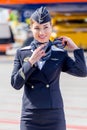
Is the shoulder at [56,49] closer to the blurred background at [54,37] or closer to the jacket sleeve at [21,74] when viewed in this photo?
the jacket sleeve at [21,74]

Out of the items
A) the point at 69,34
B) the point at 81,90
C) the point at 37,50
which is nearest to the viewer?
the point at 37,50

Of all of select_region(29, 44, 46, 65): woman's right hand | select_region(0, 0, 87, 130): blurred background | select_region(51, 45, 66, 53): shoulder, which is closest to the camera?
select_region(29, 44, 46, 65): woman's right hand

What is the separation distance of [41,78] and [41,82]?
0.03m

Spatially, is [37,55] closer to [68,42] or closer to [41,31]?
[41,31]

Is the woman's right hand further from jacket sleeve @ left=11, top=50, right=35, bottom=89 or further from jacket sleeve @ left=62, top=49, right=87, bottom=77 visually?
jacket sleeve @ left=62, top=49, right=87, bottom=77

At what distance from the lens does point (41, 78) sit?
11.4 feet

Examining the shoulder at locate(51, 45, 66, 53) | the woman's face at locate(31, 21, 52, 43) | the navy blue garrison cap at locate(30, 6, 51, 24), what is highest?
the navy blue garrison cap at locate(30, 6, 51, 24)

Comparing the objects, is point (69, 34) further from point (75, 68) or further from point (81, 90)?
point (75, 68)

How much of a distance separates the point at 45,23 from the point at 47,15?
0.26 feet

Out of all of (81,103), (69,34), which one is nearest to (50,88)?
(81,103)

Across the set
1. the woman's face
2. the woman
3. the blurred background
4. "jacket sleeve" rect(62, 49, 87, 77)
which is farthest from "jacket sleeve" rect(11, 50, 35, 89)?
the blurred background

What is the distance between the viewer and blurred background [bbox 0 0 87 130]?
8062 mm

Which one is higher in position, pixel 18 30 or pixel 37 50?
pixel 18 30

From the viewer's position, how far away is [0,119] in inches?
307
